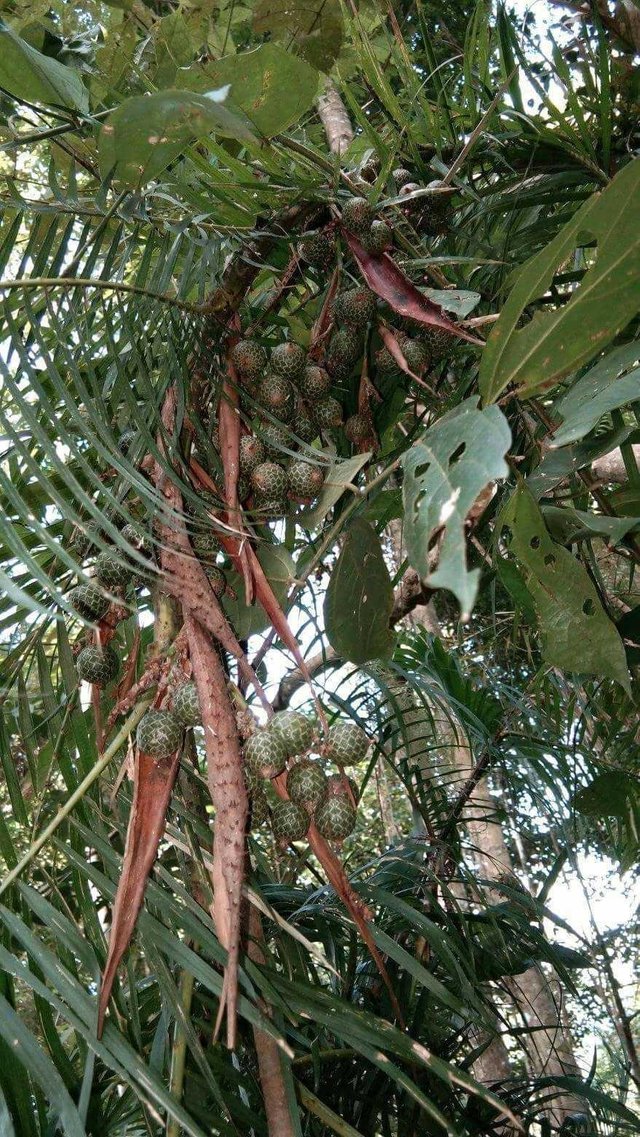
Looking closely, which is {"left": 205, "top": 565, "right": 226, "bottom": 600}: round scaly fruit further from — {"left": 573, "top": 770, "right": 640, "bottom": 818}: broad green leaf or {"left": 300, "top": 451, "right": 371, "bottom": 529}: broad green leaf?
{"left": 573, "top": 770, "right": 640, "bottom": 818}: broad green leaf

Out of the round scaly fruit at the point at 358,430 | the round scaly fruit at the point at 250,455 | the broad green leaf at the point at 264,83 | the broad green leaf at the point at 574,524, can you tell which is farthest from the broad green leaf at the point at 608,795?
the broad green leaf at the point at 264,83

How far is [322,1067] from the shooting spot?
98 cm

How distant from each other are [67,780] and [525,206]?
76 cm

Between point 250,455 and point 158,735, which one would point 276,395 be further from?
point 158,735

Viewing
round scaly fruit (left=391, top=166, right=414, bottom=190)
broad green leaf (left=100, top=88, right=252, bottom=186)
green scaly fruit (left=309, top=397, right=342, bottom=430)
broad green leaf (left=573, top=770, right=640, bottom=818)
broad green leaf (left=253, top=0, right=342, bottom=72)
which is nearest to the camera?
broad green leaf (left=100, top=88, right=252, bottom=186)

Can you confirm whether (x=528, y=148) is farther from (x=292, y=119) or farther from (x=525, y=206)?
(x=292, y=119)

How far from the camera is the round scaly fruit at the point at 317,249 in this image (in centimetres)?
83

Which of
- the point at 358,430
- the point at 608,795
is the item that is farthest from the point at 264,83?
the point at 608,795

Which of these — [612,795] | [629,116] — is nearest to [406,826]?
[612,795]

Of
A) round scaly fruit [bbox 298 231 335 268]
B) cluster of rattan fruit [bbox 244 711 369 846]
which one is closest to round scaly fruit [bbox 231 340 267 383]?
round scaly fruit [bbox 298 231 335 268]

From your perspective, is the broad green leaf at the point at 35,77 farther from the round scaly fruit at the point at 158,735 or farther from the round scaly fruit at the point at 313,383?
the round scaly fruit at the point at 158,735

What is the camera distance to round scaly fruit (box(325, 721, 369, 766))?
2.00ft

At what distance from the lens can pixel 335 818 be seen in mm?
592

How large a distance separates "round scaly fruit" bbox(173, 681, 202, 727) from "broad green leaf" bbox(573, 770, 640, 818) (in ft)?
2.28
